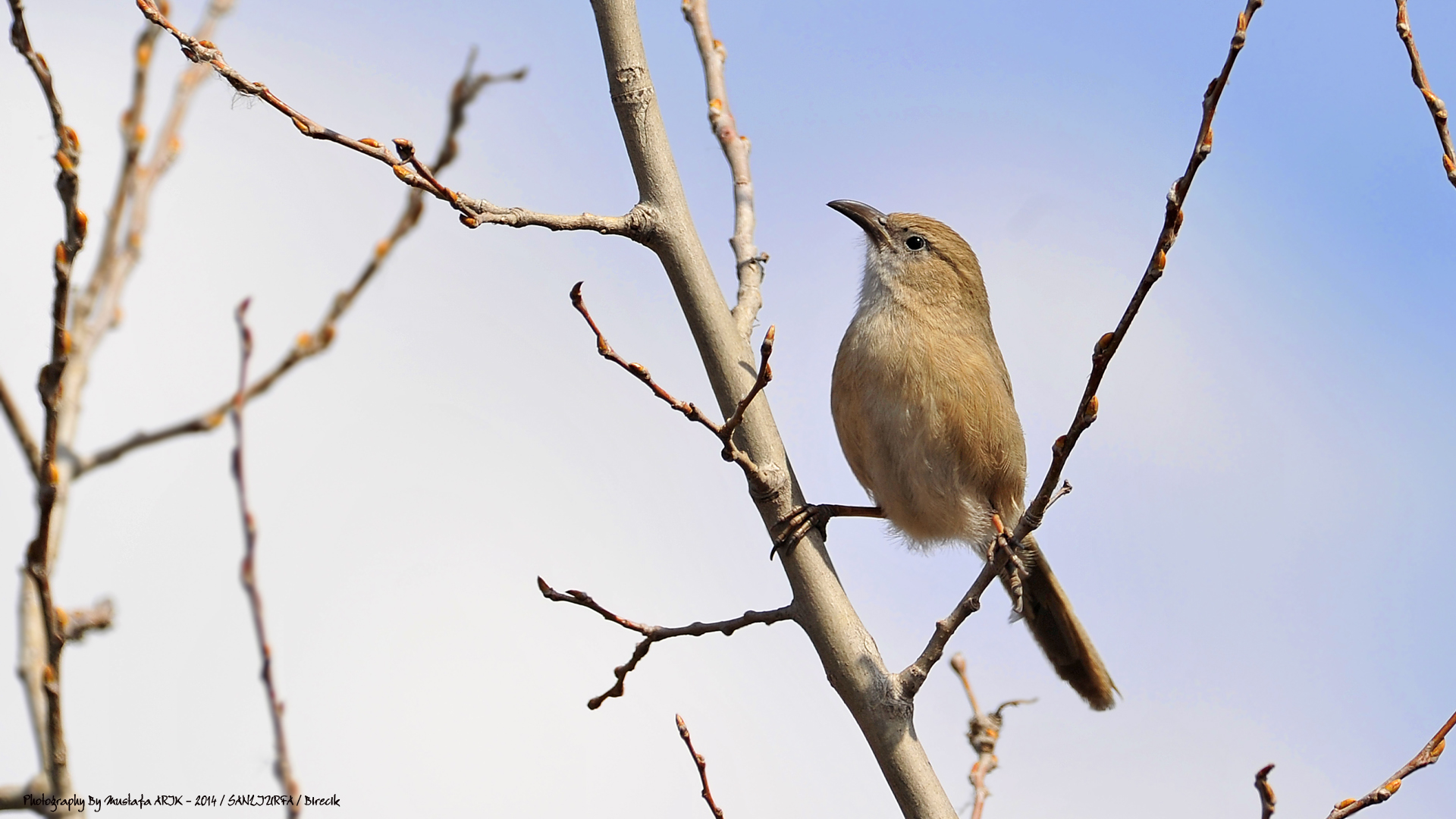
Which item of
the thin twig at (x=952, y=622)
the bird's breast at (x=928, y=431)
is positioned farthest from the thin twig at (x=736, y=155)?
the thin twig at (x=952, y=622)

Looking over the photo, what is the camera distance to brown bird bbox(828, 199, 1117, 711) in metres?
4.30

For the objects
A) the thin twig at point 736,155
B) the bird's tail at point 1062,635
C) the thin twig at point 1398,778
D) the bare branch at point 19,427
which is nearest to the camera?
the bare branch at point 19,427

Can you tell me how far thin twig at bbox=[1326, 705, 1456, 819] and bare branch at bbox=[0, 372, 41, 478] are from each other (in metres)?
2.76

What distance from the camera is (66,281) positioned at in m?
1.86

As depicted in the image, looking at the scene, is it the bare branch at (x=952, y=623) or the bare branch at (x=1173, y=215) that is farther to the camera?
the bare branch at (x=952, y=623)

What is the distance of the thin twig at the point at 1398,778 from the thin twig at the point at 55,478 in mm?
2588

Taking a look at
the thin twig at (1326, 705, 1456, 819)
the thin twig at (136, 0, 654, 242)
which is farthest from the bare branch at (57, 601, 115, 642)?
the thin twig at (1326, 705, 1456, 819)

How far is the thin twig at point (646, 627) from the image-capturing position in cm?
312

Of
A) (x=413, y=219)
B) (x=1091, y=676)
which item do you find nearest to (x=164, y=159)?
(x=413, y=219)

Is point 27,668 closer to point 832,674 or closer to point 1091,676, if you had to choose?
point 832,674

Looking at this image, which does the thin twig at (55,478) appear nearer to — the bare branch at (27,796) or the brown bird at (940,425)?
the bare branch at (27,796)

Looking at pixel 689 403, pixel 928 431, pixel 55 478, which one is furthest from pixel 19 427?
pixel 928 431

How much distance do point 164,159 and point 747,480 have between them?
5.24 feet

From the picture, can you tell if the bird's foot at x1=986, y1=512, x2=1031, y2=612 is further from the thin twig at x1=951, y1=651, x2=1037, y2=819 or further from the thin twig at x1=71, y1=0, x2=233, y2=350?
the thin twig at x1=71, y1=0, x2=233, y2=350
